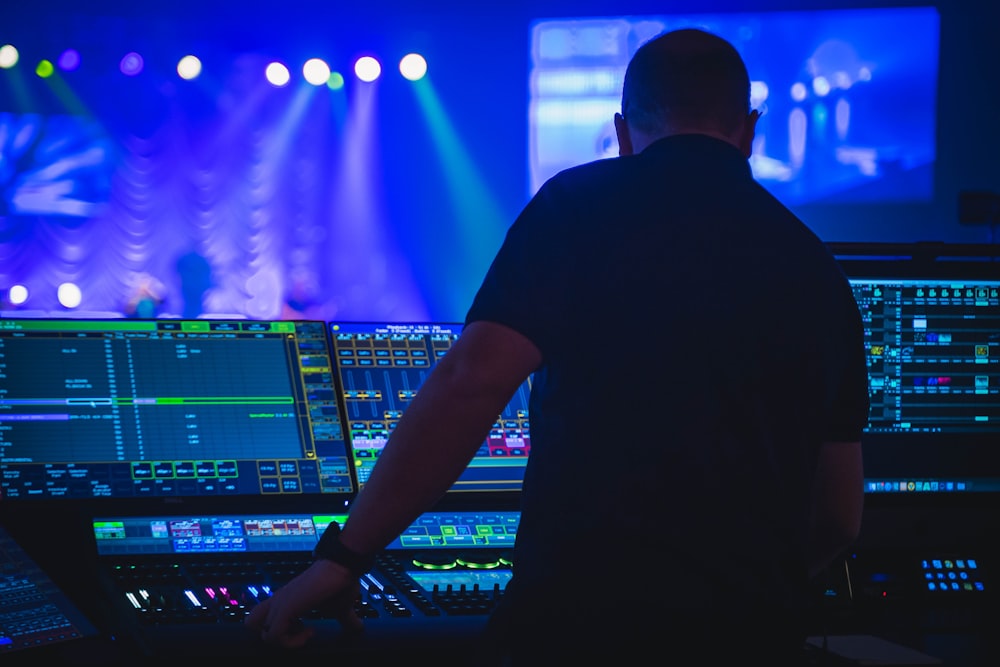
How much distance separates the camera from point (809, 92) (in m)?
3.05

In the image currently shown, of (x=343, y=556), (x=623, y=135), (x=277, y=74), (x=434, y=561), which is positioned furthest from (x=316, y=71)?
(x=343, y=556)

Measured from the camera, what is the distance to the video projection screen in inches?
119

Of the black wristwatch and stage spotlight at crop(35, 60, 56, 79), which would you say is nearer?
the black wristwatch

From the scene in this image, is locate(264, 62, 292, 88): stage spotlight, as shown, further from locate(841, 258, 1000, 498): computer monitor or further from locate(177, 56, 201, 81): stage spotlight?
locate(841, 258, 1000, 498): computer monitor

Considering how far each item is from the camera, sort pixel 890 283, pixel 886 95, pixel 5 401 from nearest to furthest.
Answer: pixel 5 401
pixel 890 283
pixel 886 95

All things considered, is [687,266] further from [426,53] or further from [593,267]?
[426,53]

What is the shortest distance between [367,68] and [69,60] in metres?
0.90

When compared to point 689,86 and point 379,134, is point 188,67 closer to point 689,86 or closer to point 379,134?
point 379,134

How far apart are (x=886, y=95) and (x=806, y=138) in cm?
26

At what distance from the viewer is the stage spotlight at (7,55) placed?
308 cm

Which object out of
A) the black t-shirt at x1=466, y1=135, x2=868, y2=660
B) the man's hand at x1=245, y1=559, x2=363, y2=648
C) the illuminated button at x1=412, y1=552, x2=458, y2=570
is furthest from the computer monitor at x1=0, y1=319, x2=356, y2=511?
the black t-shirt at x1=466, y1=135, x2=868, y2=660

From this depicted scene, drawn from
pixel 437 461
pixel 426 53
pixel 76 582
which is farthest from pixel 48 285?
pixel 437 461

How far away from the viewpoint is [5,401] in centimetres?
211

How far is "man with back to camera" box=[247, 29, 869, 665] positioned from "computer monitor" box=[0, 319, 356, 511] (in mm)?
922
